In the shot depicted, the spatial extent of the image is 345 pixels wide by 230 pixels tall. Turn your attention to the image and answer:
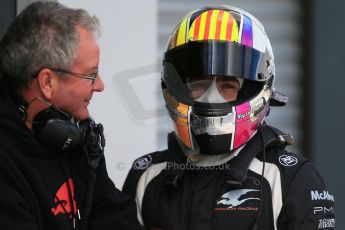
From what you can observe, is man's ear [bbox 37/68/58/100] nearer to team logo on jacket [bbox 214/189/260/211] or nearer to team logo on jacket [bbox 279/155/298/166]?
team logo on jacket [bbox 214/189/260/211]

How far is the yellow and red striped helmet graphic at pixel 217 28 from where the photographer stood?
8.73 feet

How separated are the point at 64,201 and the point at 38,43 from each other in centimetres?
55

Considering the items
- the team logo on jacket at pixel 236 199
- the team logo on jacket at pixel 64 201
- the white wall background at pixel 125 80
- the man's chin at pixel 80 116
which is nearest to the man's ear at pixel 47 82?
the man's chin at pixel 80 116

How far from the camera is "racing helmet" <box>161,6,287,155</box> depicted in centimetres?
261

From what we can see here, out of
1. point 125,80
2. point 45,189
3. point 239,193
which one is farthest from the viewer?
point 125,80

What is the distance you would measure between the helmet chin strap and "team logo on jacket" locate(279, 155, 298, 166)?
297 millimetres

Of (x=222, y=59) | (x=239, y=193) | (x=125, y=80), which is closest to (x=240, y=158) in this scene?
(x=239, y=193)

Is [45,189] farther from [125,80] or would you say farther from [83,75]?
[125,80]

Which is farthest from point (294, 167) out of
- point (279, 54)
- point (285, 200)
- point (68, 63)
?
point (279, 54)

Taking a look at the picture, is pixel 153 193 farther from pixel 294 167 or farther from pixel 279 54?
pixel 279 54

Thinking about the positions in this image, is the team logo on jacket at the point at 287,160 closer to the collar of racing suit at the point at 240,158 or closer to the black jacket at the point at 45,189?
the collar of racing suit at the point at 240,158

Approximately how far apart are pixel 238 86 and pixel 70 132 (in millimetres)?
654

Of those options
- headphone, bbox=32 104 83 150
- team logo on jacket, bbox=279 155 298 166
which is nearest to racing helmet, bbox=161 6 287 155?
team logo on jacket, bbox=279 155 298 166

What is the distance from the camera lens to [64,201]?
2.51 m
